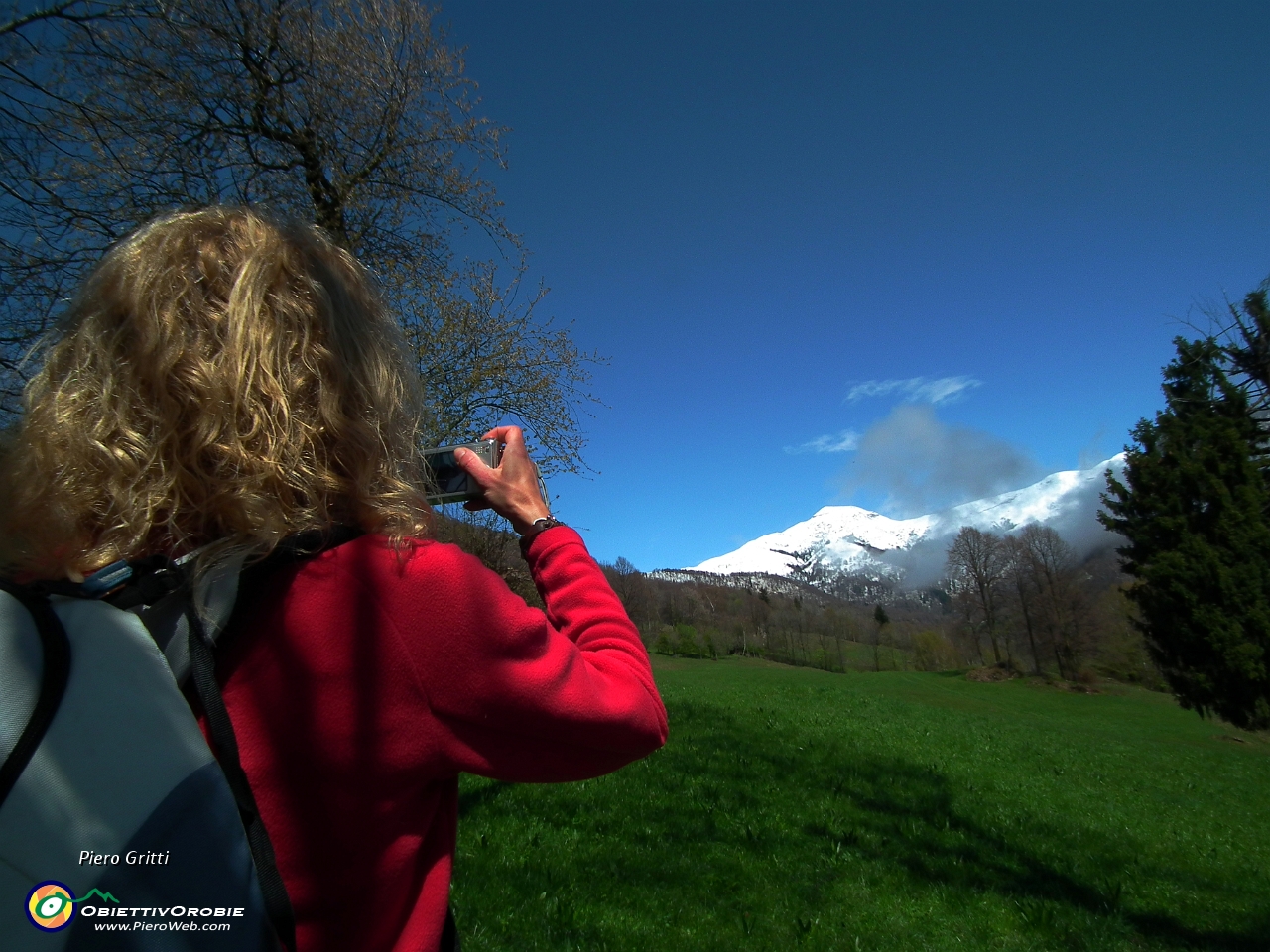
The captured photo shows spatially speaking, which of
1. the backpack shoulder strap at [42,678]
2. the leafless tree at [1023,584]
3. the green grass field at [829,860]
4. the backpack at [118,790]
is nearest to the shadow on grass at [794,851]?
the green grass field at [829,860]

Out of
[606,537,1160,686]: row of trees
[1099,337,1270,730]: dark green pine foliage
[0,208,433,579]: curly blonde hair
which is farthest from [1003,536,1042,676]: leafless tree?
[0,208,433,579]: curly blonde hair

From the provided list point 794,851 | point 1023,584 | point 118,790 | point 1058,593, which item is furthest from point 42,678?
point 1023,584

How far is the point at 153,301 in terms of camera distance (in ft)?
4.12

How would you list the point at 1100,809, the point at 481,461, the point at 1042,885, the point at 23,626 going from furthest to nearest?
the point at 1100,809 < the point at 1042,885 < the point at 481,461 < the point at 23,626

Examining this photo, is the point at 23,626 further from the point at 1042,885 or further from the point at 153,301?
the point at 1042,885

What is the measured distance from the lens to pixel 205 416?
118 cm

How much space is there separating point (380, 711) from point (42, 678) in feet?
1.38

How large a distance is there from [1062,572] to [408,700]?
74.0 metres

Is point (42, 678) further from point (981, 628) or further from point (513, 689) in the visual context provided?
point (981, 628)

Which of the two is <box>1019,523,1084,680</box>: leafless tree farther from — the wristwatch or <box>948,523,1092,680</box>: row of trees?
the wristwatch

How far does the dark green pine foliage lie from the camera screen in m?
24.2

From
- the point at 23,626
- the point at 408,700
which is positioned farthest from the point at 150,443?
the point at 408,700

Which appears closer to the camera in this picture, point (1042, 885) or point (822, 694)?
point (1042, 885)

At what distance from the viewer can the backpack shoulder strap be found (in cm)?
82
